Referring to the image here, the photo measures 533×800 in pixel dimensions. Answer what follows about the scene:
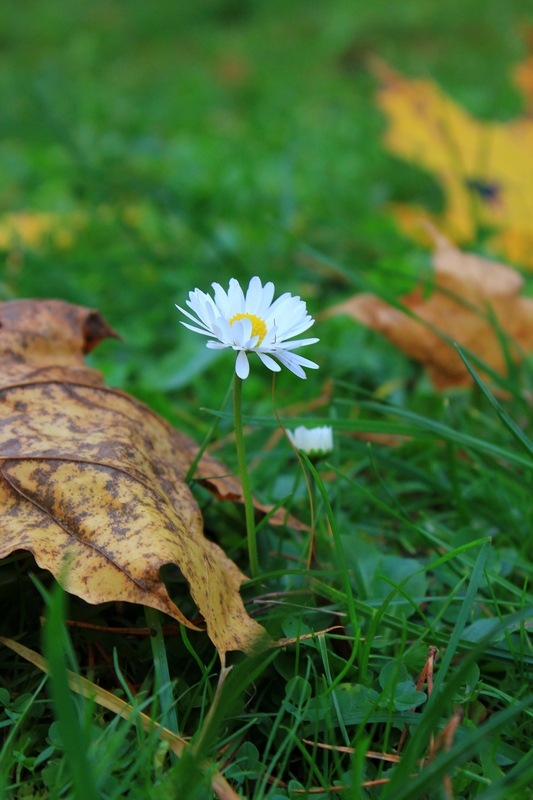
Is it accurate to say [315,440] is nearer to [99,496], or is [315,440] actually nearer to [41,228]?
[99,496]

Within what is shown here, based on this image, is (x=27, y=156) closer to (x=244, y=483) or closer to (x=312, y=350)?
(x=312, y=350)

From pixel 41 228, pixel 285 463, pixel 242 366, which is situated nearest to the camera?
pixel 242 366

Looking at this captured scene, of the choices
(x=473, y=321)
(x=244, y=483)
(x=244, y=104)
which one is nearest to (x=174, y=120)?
(x=244, y=104)

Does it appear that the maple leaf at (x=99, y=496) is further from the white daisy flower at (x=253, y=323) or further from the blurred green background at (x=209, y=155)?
the blurred green background at (x=209, y=155)

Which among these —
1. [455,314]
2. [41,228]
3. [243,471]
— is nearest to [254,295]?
[243,471]

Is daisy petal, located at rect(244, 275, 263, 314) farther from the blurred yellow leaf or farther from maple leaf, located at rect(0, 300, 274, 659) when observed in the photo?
the blurred yellow leaf

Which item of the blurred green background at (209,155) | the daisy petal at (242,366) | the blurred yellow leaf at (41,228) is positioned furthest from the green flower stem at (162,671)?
the blurred yellow leaf at (41,228)
